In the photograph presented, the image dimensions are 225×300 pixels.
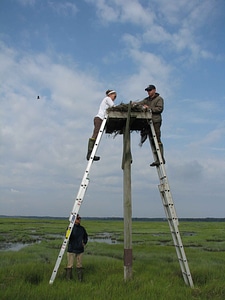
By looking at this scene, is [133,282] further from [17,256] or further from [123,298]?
[17,256]

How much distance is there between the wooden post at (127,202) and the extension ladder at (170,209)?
0.74m

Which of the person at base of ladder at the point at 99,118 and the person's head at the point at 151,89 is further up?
the person's head at the point at 151,89

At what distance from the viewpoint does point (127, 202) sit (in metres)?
8.03

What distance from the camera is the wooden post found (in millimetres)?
7691

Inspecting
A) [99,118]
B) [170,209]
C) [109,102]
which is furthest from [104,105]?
[170,209]

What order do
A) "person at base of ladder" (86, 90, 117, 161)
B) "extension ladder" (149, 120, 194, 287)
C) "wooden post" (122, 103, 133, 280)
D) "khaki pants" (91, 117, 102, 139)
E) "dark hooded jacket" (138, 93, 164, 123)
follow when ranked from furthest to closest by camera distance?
"dark hooded jacket" (138, 93, 164, 123) → "khaki pants" (91, 117, 102, 139) → "person at base of ladder" (86, 90, 117, 161) → "wooden post" (122, 103, 133, 280) → "extension ladder" (149, 120, 194, 287)

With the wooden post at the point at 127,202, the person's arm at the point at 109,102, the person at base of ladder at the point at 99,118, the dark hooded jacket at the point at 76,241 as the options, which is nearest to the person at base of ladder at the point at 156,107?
the wooden post at the point at 127,202

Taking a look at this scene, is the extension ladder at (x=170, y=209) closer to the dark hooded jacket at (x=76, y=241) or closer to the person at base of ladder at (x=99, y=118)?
the person at base of ladder at (x=99, y=118)

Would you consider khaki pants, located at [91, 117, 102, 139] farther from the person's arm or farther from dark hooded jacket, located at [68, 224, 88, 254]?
dark hooded jacket, located at [68, 224, 88, 254]

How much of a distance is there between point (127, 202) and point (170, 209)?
1158mm

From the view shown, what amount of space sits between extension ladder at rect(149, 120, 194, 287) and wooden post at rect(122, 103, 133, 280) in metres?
0.74

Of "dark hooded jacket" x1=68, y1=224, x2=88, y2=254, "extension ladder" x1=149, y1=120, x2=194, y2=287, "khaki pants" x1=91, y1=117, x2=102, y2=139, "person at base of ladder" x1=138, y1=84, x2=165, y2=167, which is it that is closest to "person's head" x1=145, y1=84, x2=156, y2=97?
"person at base of ladder" x1=138, y1=84, x2=165, y2=167

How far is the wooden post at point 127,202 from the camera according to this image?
769 centimetres

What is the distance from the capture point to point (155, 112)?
8.34 metres
